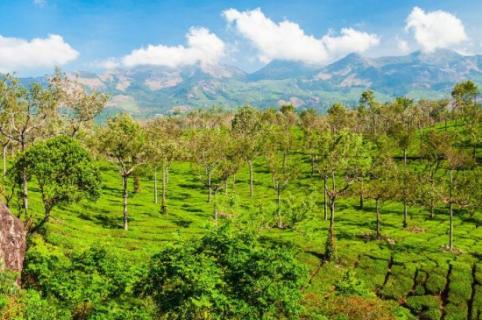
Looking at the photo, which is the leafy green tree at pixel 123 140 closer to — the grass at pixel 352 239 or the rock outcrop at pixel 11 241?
the grass at pixel 352 239

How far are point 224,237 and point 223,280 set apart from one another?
12.2 ft

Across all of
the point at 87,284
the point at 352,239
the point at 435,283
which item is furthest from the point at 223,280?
the point at 352,239

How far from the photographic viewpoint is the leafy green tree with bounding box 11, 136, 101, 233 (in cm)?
5181

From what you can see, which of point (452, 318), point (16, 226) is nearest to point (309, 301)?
point (452, 318)

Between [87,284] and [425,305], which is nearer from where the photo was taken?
[87,284]

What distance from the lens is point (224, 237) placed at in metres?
38.8

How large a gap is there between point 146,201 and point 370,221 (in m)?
57.7

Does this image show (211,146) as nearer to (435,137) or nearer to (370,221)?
(370,221)

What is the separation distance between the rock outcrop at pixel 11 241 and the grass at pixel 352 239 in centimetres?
760

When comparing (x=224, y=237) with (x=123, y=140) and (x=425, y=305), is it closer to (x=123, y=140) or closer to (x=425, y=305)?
(x=425, y=305)

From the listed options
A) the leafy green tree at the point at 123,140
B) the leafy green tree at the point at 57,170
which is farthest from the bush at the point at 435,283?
the leafy green tree at the point at 123,140

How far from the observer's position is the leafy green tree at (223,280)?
34.2 meters

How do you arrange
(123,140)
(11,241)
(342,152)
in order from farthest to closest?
(123,140)
(342,152)
(11,241)

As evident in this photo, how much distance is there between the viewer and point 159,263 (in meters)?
36.4
